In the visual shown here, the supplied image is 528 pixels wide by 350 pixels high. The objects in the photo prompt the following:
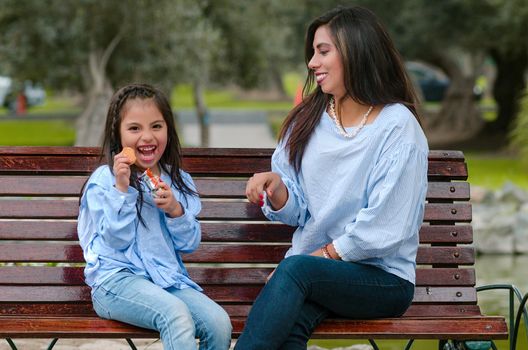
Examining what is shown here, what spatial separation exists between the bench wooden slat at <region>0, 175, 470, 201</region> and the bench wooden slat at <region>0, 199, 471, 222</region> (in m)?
0.04

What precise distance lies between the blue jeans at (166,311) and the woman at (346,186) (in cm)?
19

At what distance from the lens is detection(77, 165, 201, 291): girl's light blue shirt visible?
12.4 ft

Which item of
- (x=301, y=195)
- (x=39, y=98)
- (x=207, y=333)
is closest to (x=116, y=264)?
(x=207, y=333)

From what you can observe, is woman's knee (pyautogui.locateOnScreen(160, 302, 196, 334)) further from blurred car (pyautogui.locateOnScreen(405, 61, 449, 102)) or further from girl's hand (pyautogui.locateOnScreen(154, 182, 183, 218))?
blurred car (pyautogui.locateOnScreen(405, 61, 449, 102))

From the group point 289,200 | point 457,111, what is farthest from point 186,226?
point 457,111

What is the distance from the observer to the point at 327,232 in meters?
3.94

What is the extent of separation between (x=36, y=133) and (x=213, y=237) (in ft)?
72.1

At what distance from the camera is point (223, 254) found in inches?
171

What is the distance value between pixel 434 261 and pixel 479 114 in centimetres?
1928

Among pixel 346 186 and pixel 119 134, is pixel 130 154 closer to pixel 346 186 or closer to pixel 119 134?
pixel 119 134

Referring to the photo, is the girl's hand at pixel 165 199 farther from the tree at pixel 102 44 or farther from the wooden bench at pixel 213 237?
the tree at pixel 102 44

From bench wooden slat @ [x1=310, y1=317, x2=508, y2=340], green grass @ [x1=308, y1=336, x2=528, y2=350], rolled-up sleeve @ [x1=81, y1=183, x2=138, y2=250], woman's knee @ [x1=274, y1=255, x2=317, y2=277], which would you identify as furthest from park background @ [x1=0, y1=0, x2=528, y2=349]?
rolled-up sleeve @ [x1=81, y1=183, x2=138, y2=250]

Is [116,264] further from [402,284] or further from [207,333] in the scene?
[402,284]

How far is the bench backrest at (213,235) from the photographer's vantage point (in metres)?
4.25
